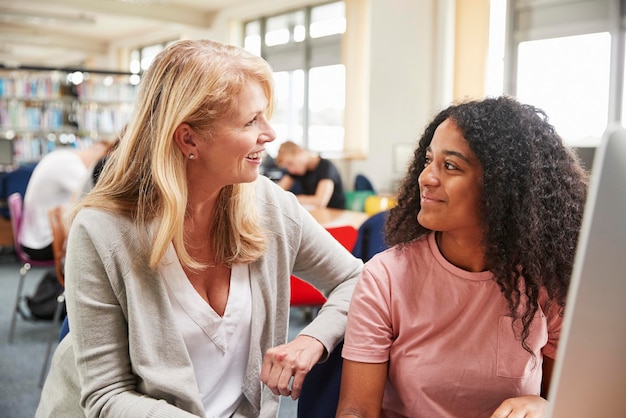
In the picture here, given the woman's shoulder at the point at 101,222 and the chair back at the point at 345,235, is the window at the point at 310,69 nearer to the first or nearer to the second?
the chair back at the point at 345,235

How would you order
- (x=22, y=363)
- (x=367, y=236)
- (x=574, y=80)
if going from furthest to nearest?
(x=574, y=80) < (x=22, y=363) < (x=367, y=236)

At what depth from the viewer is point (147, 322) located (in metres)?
1.11

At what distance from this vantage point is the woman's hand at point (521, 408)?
982 mm

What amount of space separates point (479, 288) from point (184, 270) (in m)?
0.56

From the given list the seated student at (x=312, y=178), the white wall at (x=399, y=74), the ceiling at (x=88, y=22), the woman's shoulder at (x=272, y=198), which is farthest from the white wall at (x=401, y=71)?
the woman's shoulder at (x=272, y=198)

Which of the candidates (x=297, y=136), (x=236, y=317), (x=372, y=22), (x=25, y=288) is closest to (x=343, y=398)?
(x=236, y=317)

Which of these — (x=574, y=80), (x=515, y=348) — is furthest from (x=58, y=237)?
(x=574, y=80)

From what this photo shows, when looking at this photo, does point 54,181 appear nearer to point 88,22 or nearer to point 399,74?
point 399,74

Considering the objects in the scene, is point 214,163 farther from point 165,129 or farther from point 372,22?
point 372,22

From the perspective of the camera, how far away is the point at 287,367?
1.12 meters

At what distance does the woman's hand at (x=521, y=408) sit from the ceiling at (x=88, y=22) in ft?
23.9

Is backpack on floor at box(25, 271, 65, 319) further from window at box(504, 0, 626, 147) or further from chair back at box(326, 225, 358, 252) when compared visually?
window at box(504, 0, 626, 147)

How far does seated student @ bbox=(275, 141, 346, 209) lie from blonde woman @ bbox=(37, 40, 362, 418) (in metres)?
3.28

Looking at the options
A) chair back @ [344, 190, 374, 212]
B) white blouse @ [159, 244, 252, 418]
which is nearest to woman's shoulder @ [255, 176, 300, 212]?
white blouse @ [159, 244, 252, 418]
